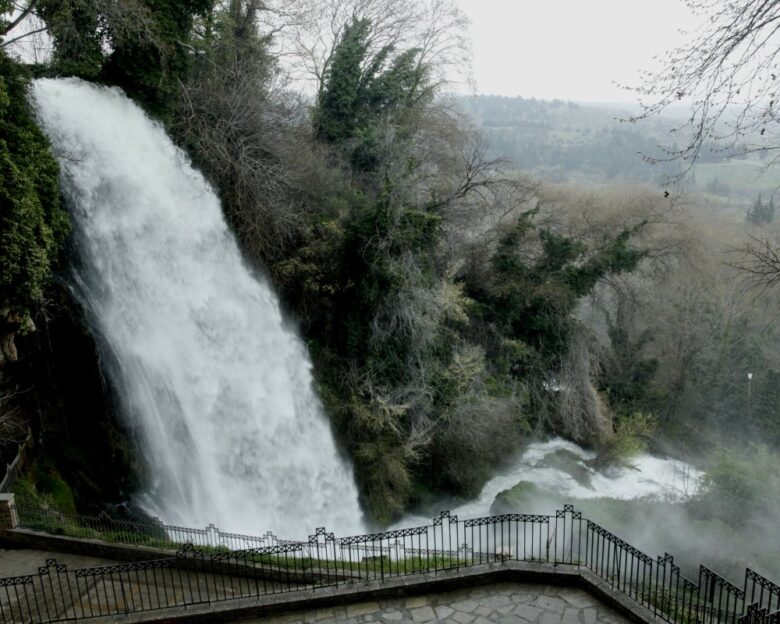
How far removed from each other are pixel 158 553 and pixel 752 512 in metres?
14.7

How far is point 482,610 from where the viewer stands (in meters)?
7.40

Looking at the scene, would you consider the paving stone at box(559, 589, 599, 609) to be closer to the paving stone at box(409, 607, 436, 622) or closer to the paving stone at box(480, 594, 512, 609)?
the paving stone at box(480, 594, 512, 609)

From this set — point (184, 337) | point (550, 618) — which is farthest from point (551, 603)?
point (184, 337)

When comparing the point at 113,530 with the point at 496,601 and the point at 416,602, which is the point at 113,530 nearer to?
the point at 416,602

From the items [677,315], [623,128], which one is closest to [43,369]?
[677,315]

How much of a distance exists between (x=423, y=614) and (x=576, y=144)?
7025cm

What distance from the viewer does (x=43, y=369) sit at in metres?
10.2

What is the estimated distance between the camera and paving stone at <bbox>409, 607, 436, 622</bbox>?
7.30 meters

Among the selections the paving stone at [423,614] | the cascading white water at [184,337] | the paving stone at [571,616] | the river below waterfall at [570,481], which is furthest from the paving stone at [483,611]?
the river below waterfall at [570,481]

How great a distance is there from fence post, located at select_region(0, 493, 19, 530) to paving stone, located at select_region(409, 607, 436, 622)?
6.38m

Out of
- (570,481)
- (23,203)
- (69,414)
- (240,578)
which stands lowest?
(570,481)

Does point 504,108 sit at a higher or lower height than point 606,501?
higher

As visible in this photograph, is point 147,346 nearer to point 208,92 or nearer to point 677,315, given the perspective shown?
point 208,92

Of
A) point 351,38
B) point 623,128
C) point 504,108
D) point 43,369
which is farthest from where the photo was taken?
point 504,108
